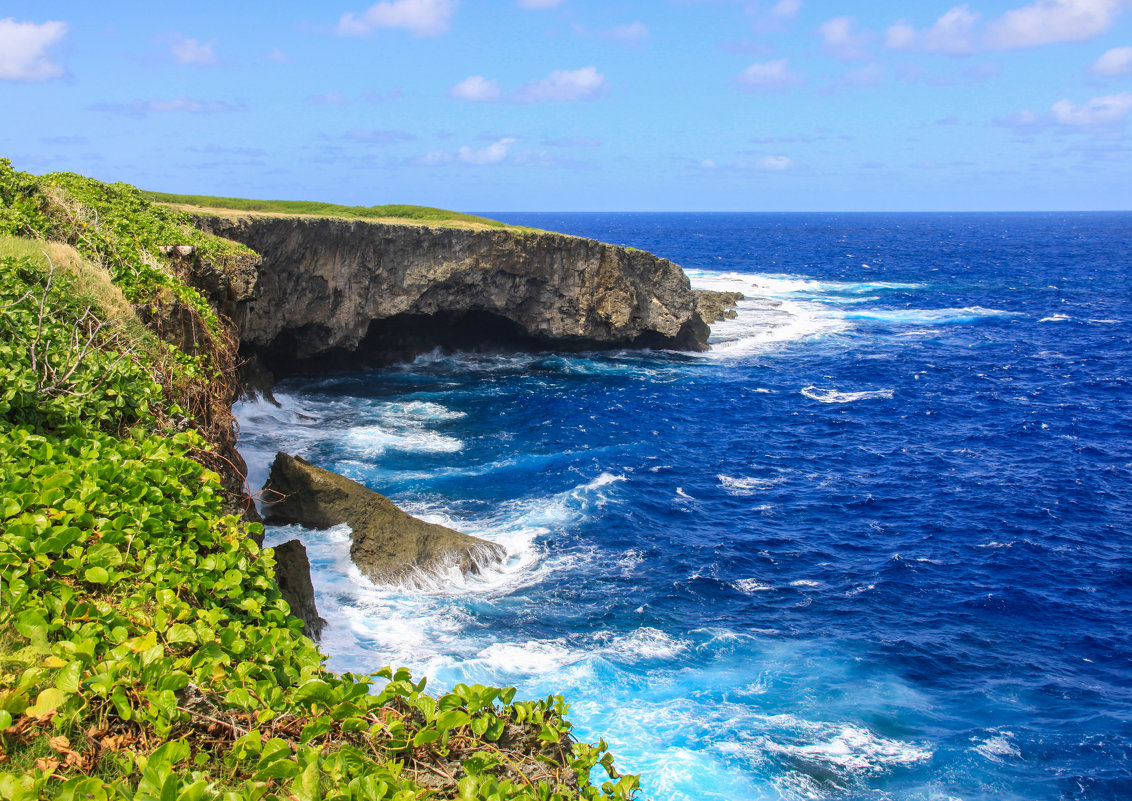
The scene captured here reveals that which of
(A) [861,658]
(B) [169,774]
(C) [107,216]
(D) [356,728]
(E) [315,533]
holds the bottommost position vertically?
(A) [861,658]

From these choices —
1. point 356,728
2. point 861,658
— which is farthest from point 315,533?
point 356,728

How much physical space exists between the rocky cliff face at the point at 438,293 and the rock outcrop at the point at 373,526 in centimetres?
1408

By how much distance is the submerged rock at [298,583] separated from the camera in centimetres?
1579

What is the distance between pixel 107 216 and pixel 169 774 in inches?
702

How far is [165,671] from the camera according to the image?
576 cm

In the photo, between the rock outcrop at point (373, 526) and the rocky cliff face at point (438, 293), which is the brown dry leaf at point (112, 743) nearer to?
the rock outcrop at point (373, 526)

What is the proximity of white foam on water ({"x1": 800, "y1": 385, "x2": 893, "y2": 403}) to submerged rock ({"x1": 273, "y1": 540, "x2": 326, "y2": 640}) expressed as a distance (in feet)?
104

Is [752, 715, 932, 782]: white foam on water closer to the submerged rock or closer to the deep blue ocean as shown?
the deep blue ocean

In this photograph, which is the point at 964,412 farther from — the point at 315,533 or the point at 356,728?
the point at 356,728

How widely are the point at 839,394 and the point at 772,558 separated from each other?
22.0m

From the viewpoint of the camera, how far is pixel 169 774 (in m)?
4.66

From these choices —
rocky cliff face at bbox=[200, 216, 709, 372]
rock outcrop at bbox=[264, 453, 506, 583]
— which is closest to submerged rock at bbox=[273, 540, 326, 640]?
rock outcrop at bbox=[264, 453, 506, 583]

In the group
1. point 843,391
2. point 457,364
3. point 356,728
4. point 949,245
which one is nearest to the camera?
point 356,728

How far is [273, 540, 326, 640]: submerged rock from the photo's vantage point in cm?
1579
